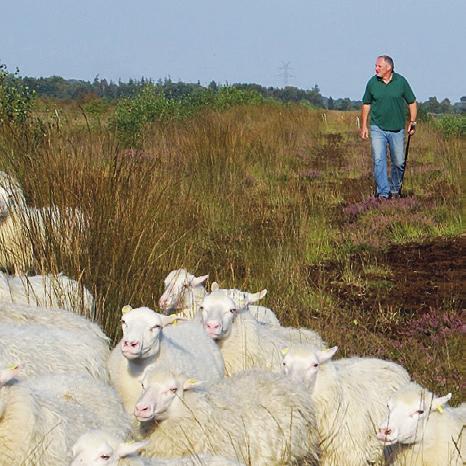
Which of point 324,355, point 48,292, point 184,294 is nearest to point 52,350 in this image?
point 48,292

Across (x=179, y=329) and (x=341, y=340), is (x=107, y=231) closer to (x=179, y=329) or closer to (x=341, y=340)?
(x=179, y=329)

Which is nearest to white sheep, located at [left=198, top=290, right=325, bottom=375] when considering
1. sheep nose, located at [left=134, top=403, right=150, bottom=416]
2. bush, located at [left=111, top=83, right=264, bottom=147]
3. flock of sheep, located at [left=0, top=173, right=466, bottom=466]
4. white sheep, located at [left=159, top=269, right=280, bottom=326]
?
flock of sheep, located at [left=0, top=173, right=466, bottom=466]

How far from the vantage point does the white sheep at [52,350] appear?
5.61m

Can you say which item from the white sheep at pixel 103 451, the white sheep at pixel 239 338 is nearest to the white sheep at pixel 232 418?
the white sheep at pixel 103 451

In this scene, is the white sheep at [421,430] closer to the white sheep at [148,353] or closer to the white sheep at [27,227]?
the white sheep at [148,353]

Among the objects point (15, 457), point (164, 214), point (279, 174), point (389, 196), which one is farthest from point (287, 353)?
point (279, 174)

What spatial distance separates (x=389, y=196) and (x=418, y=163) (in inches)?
217

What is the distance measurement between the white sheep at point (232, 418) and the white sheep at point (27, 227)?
7.40 ft

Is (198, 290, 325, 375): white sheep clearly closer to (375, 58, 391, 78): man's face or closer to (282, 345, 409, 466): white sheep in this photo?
(282, 345, 409, 466): white sheep

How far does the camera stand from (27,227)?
292 inches

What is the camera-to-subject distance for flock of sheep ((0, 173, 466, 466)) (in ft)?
15.4

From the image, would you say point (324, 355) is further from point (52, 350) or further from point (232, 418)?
point (52, 350)

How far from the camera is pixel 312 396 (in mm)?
6156

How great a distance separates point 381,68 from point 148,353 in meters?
10.6
